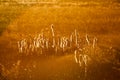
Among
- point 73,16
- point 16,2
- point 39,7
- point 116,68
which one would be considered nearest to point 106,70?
point 116,68

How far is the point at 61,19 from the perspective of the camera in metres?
5.25

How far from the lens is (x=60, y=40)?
487cm

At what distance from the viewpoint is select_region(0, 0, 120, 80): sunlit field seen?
4.32 metres

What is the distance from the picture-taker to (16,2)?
19.4ft

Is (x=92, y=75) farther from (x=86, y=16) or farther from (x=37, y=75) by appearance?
(x=86, y=16)

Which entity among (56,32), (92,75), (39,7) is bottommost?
(92,75)

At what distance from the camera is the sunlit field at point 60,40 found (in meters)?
4.32

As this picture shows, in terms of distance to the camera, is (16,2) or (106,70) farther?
(16,2)

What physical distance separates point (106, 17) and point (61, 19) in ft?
2.76

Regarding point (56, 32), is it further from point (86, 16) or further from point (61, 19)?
point (86, 16)

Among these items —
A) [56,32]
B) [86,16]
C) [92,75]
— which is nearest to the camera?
[92,75]

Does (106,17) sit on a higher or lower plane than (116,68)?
higher

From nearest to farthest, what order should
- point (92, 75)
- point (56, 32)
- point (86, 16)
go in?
point (92, 75) → point (56, 32) → point (86, 16)

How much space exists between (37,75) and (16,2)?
216cm
